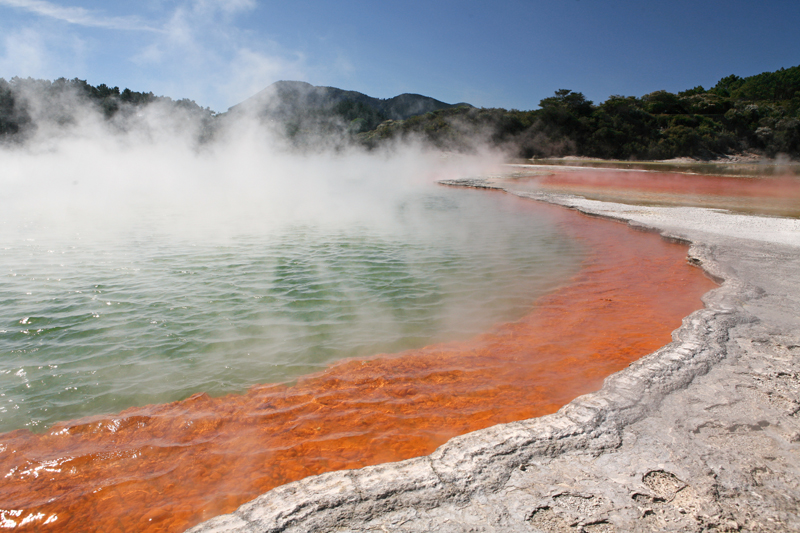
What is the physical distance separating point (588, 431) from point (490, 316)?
2.19 metres

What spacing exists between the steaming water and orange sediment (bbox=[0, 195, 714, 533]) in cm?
24

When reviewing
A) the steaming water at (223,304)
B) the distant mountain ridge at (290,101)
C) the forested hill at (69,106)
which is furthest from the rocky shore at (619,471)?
the distant mountain ridge at (290,101)

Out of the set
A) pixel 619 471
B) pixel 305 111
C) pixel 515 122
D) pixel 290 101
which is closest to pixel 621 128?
pixel 515 122

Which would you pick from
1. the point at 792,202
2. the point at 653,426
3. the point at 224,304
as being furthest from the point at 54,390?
the point at 792,202

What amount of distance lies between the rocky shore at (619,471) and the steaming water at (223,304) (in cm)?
157

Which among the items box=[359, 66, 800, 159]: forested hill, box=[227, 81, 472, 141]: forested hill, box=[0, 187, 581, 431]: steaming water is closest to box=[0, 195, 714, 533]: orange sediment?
box=[0, 187, 581, 431]: steaming water

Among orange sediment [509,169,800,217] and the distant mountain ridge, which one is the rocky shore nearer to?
orange sediment [509,169,800,217]

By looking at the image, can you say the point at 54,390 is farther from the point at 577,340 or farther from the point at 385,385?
the point at 577,340

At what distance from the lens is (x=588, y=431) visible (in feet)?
6.24

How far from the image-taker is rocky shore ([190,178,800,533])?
1.41m

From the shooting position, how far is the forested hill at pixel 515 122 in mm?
24969

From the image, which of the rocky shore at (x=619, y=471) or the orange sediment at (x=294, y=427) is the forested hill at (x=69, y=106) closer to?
the orange sediment at (x=294, y=427)

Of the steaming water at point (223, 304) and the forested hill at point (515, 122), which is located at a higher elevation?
the forested hill at point (515, 122)

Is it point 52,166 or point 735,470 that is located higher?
point 52,166
